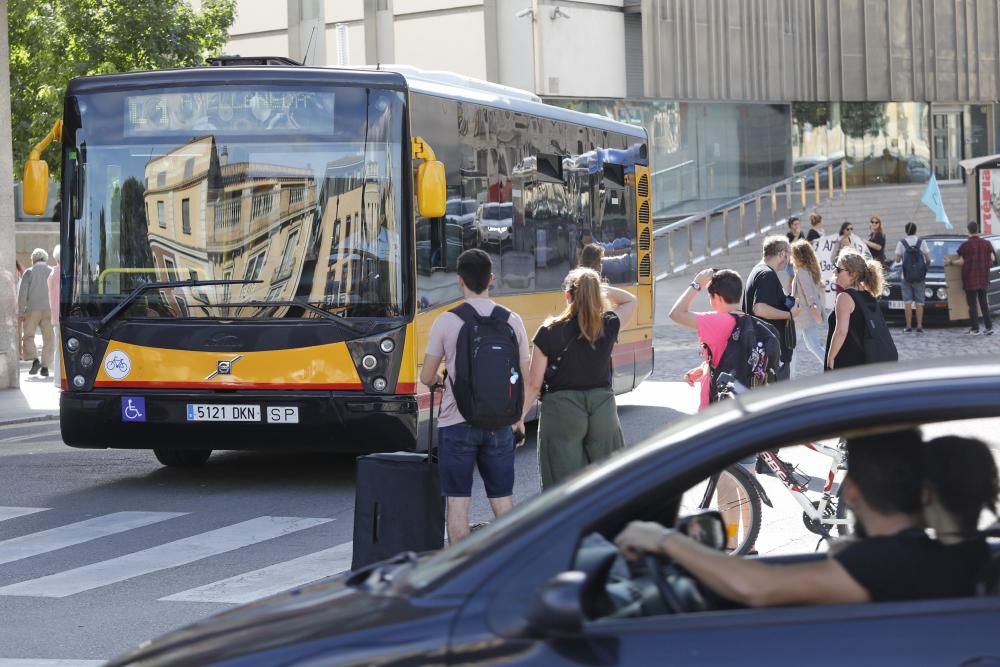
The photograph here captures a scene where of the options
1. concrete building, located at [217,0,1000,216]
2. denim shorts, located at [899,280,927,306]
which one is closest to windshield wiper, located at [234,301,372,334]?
denim shorts, located at [899,280,927,306]

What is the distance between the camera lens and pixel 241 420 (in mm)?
10594

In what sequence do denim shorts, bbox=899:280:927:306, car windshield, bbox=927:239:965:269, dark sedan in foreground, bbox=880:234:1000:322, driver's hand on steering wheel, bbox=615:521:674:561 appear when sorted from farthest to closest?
1. car windshield, bbox=927:239:965:269
2. dark sedan in foreground, bbox=880:234:1000:322
3. denim shorts, bbox=899:280:927:306
4. driver's hand on steering wheel, bbox=615:521:674:561

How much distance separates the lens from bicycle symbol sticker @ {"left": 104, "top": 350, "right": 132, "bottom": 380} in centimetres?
1069

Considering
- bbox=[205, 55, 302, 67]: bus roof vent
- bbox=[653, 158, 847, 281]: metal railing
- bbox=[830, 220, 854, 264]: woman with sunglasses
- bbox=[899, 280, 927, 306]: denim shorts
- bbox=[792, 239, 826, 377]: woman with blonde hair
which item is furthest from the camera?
bbox=[653, 158, 847, 281]: metal railing

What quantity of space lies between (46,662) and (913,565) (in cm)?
426

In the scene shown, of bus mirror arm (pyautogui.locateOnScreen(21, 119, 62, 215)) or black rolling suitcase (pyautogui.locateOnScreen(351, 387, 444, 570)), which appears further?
bus mirror arm (pyautogui.locateOnScreen(21, 119, 62, 215))

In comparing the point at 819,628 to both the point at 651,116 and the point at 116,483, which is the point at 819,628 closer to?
the point at 116,483

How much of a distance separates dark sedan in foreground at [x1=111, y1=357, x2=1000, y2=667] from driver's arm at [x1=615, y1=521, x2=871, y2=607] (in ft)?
0.12

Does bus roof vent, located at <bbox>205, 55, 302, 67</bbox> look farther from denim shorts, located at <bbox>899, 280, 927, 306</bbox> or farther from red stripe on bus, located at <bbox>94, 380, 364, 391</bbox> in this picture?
denim shorts, located at <bbox>899, 280, 927, 306</bbox>

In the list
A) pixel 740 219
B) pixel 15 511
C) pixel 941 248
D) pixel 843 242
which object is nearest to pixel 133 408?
pixel 15 511

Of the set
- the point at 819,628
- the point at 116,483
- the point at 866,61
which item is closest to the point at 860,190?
the point at 866,61

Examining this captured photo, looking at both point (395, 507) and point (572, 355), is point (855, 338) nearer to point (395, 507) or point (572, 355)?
point (572, 355)

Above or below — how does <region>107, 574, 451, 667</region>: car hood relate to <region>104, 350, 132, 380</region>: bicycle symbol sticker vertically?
below

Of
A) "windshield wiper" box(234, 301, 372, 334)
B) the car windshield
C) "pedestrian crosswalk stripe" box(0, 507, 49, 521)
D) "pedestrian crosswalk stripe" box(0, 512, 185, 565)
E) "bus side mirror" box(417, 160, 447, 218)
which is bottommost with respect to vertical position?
"pedestrian crosswalk stripe" box(0, 512, 185, 565)
